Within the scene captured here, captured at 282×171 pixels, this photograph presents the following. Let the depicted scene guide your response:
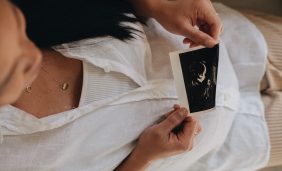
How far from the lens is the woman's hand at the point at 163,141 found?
82cm

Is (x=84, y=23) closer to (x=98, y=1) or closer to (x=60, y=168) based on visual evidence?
(x=98, y=1)

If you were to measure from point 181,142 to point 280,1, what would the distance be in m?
0.59

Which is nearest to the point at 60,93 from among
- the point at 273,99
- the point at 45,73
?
the point at 45,73

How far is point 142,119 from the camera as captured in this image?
82 centimetres

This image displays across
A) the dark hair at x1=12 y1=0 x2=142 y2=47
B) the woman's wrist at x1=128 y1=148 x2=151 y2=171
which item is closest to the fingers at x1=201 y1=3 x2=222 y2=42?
the dark hair at x1=12 y1=0 x2=142 y2=47

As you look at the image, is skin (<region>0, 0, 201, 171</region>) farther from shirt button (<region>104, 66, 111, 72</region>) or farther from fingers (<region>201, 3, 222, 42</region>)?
fingers (<region>201, 3, 222, 42</region>)

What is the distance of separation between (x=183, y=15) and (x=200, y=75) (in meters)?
0.13

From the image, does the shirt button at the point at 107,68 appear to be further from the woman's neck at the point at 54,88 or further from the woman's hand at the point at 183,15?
the woman's hand at the point at 183,15

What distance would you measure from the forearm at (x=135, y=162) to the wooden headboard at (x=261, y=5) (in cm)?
56

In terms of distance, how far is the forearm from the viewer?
82 centimetres

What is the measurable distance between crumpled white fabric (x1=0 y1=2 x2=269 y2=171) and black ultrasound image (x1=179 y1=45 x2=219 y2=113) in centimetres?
5

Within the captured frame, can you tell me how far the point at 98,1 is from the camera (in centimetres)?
78

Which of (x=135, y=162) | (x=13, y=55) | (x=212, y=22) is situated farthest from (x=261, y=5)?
(x=13, y=55)

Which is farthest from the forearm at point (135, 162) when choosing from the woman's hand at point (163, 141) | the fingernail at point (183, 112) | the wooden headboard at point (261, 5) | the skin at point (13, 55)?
the wooden headboard at point (261, 5)
